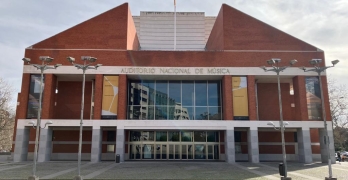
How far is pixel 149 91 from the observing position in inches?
1280

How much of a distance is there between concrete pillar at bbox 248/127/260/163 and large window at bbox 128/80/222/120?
4029 millimetres

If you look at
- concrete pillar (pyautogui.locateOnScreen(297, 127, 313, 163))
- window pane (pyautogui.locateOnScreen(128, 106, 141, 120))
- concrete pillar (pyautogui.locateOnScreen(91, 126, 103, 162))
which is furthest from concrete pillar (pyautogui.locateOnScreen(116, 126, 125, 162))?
concrete pillar (pyautogui.locateOnScreen(297, 127, 313, 163))

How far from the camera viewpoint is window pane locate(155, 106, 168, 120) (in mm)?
31047

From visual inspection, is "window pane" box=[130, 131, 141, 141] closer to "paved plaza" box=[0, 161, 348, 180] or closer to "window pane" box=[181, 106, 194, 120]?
"window pane" box=[181, 106, 194, 120]

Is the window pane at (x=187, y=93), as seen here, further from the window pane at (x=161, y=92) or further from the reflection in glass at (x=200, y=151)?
the reflection in glass at (x=200, y=151)

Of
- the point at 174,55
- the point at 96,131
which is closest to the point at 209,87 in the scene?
the point at 174,55

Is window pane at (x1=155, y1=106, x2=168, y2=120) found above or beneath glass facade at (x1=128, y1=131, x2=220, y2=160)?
above

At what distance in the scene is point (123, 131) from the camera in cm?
2944

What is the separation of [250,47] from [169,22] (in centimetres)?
2035

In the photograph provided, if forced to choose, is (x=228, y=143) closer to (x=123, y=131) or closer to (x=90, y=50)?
(x=123, y=131)

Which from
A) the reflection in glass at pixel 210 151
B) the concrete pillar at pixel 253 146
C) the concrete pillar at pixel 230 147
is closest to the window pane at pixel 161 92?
the reflection in glass at pixel 210 151

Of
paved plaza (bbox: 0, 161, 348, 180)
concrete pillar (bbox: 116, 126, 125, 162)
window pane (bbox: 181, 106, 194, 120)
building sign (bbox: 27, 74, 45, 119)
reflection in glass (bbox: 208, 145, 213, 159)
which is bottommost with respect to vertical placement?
paved plaza (bbox: 0, 161, 348, 180)

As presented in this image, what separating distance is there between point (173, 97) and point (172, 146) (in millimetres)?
6004

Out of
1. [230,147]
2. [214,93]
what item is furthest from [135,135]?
[230,147]
